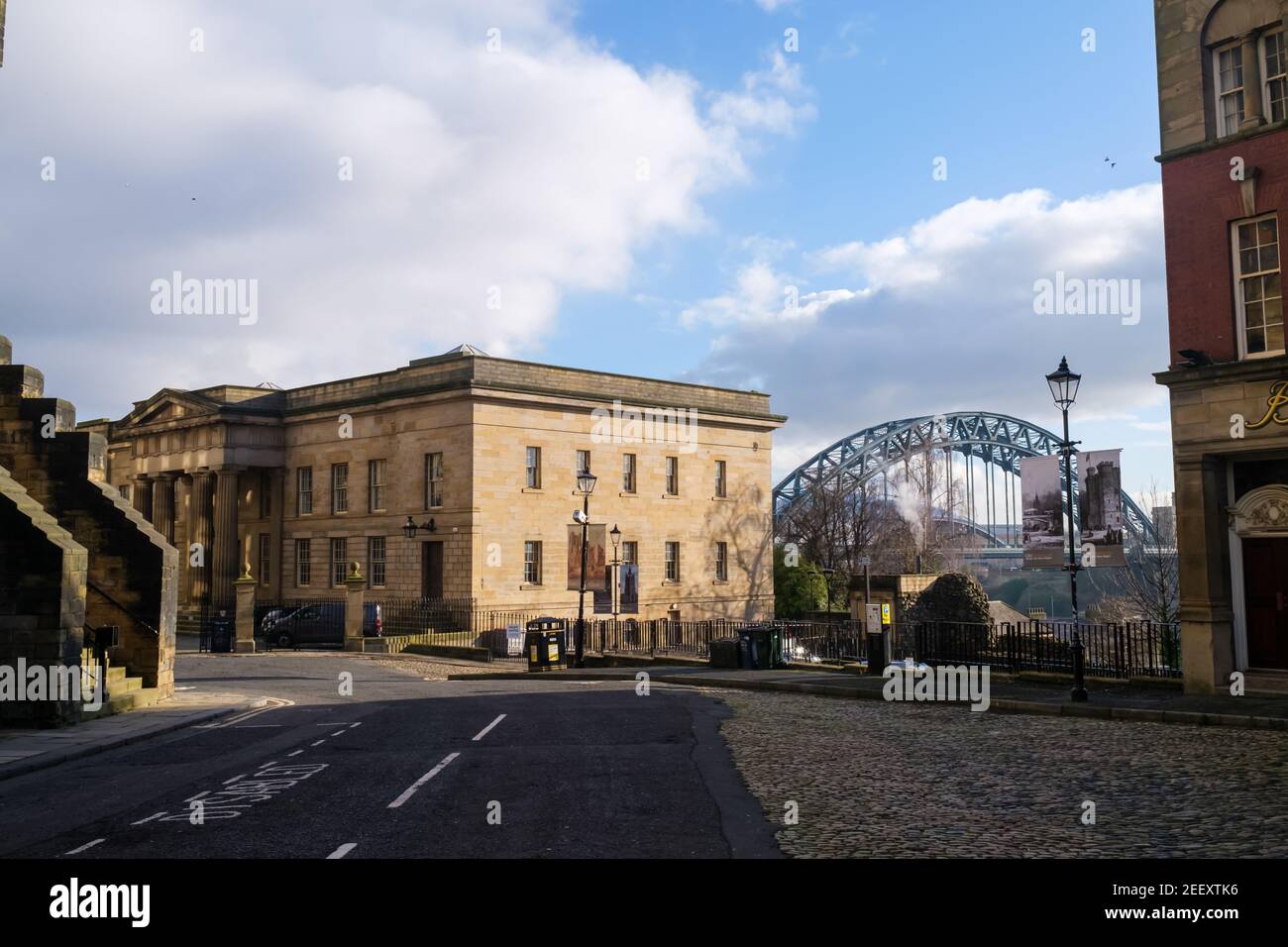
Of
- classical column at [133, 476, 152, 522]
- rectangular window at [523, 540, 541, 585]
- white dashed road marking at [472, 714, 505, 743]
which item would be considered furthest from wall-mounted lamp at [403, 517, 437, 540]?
white dashed road marking at [472, 714, 505, 743]

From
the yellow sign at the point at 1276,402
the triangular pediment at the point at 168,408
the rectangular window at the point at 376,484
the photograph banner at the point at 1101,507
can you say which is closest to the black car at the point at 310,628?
the rectangular window at the point at 376,484

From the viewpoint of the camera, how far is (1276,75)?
1886cm

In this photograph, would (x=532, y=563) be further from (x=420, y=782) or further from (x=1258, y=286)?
(x=420, y=782)

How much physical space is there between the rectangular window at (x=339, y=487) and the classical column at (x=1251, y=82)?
40.6 meters

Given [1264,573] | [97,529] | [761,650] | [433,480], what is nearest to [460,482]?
[433,480]

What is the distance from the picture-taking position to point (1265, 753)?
41.3ft

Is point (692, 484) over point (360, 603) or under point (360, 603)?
over

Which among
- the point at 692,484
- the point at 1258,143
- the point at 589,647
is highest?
the point at 1258,143

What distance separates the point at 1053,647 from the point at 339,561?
35.7 meters

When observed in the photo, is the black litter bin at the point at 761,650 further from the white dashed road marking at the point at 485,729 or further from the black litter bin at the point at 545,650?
the white dashed road marking at the point at 485,729

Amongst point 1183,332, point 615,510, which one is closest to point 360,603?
point 615,510

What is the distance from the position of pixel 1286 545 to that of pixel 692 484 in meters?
35.6
